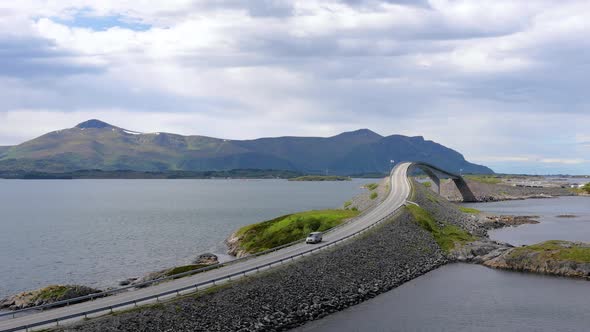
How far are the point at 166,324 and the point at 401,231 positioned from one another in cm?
5530

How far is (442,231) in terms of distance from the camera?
334 ft

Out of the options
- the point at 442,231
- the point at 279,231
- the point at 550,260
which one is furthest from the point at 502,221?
the point at 279,231

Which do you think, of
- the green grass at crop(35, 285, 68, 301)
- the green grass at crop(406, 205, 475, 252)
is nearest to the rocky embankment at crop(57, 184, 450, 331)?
the green grass at crop(406, 205, 475, 252)

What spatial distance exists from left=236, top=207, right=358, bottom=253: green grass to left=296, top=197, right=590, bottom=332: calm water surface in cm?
2539

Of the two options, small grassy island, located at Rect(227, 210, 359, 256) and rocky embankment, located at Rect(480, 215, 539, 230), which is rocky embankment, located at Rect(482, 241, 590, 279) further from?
rocky embankment, located at Rect(480, 215, 539, 230)

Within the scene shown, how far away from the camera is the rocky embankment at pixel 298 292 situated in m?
43.1

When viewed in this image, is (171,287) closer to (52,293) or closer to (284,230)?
(52,293)

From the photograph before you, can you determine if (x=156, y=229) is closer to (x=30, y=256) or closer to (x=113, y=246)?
(x=113, y=246)

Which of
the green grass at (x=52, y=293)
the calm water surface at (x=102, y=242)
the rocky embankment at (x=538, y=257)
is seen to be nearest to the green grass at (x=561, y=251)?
the rocky embankment at (x=538, y=257)

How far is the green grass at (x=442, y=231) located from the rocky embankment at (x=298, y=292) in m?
7.87

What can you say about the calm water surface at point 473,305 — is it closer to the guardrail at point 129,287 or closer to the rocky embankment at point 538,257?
the rocky embankment at point 538,257

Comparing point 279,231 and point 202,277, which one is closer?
point 202,277

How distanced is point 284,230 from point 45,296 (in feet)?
150

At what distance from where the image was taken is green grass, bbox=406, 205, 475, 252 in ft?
307
